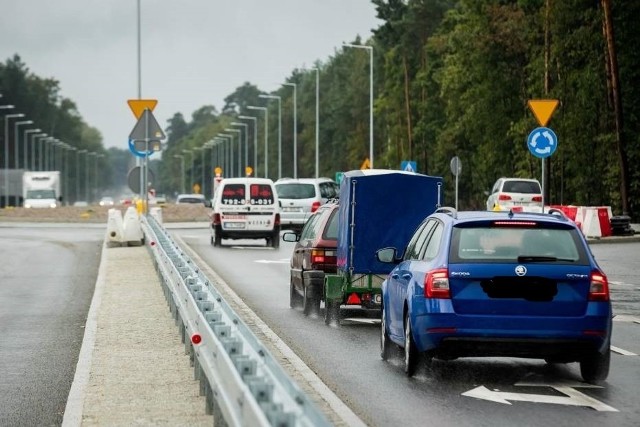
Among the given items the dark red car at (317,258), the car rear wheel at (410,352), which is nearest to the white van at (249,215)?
the dark red car at (317,258)

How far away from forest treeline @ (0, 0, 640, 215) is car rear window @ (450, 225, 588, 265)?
3886cm

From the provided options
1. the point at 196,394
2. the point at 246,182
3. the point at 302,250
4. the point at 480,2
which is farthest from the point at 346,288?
the point at 480,2

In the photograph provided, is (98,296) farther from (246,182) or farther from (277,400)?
(246,182)

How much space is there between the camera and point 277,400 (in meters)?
6.47

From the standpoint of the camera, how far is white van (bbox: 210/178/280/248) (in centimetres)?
4044

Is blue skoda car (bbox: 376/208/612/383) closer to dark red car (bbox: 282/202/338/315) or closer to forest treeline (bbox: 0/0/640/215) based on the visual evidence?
dark red car (bbox: 282/202/338/315)

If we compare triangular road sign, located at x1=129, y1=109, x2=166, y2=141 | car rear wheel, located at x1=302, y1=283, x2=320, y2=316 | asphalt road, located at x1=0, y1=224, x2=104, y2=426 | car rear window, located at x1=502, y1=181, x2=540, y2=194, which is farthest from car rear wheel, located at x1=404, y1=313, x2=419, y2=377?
car rear window, located at x1=502, y1=181, x2=540, y2=194

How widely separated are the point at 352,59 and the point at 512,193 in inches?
3907

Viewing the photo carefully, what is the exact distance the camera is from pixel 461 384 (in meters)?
12.3

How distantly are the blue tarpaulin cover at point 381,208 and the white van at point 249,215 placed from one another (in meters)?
21.7

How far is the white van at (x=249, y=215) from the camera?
4044 cm

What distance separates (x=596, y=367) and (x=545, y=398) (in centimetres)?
102

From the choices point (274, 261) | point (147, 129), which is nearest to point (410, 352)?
point (147, 129)

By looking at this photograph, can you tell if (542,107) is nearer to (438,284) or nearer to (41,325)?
(41,325)
